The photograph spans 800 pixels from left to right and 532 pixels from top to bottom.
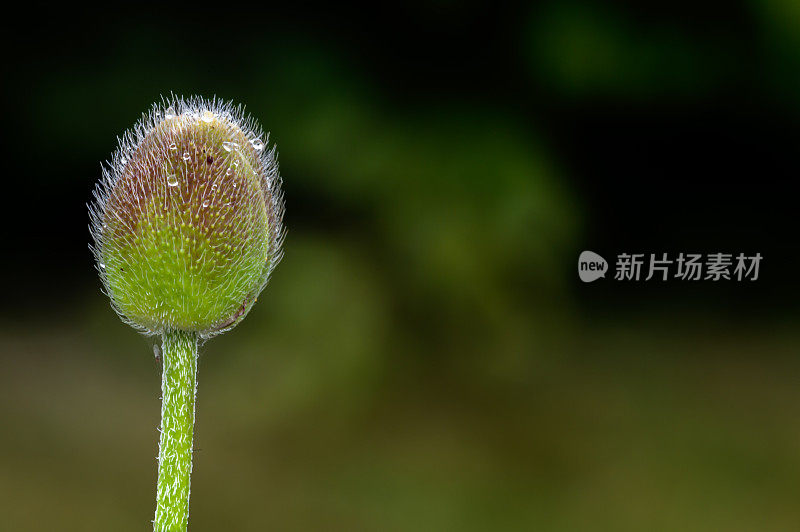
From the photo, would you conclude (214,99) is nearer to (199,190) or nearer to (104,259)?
(199,190)

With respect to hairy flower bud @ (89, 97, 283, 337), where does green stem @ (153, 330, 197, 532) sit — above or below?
below

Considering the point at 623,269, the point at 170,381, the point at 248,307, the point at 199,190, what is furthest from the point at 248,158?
the point at 623,269

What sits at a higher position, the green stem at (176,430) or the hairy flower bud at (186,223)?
the hairy flower bud at (186,223)

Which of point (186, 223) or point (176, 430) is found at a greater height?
point (186, 223)

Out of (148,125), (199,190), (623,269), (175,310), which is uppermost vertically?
(623,269)

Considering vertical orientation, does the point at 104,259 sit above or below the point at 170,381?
above
